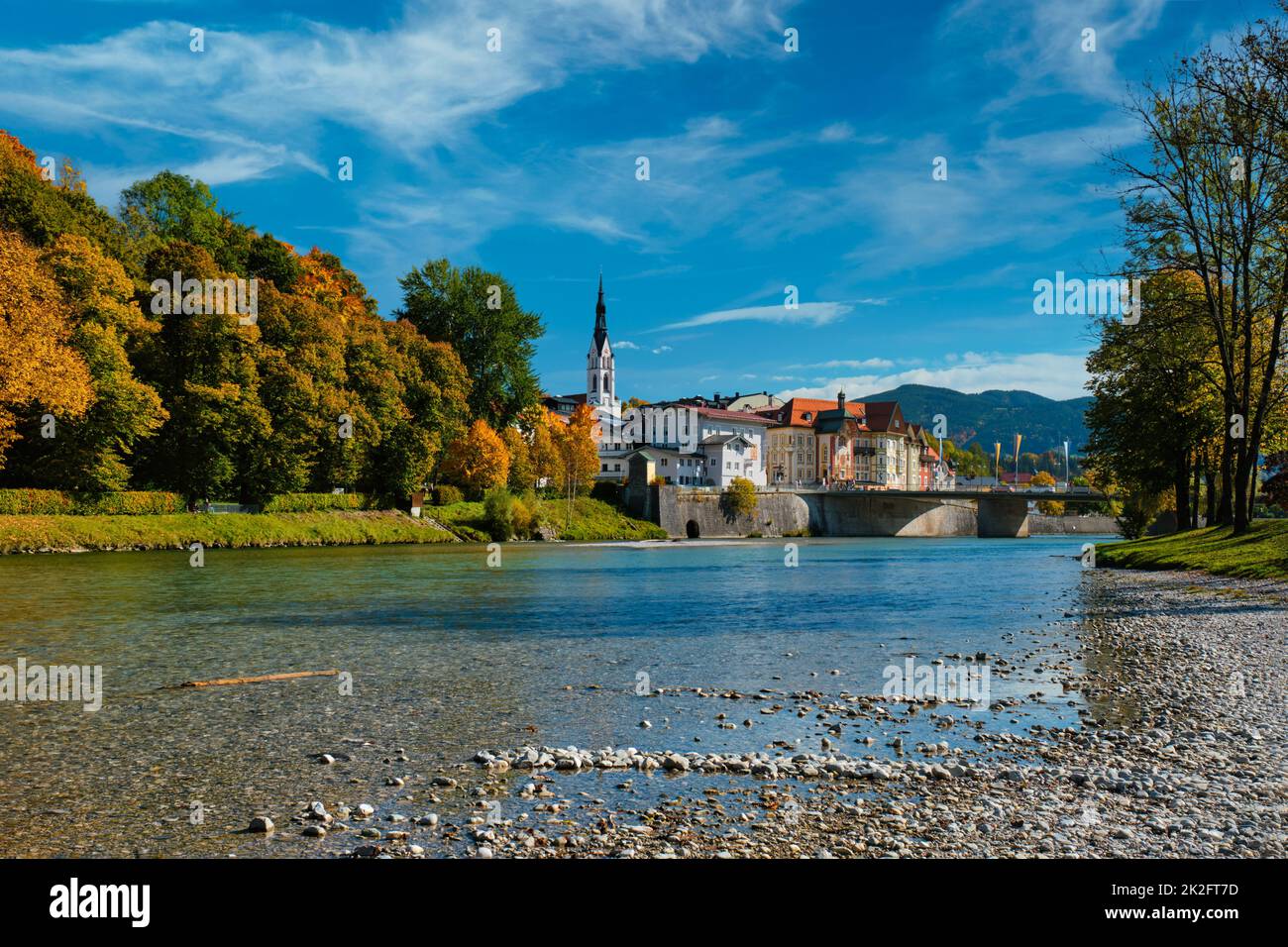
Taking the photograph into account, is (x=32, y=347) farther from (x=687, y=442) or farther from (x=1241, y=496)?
(x=687, y=442)

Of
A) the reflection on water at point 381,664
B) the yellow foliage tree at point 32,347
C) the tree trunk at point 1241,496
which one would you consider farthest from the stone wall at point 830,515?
the tree trunk at point 1241,496

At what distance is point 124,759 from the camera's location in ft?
35.0

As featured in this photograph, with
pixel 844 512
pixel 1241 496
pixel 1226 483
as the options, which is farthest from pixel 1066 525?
pixel 1241 496

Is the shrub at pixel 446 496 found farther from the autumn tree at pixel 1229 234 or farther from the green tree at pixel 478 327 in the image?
the autumn tree at pixel 1229 234

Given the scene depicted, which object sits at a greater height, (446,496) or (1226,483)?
(1226,483)

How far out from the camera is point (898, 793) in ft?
29.7

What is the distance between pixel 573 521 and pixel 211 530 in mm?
41482

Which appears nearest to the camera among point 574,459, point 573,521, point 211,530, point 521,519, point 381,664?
point 381,664

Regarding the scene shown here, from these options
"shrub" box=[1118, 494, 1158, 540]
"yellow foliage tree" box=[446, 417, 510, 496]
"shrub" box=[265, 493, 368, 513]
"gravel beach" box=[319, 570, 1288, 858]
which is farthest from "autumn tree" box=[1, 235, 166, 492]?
"shrub" box=[1118, 494, 1158, 540]

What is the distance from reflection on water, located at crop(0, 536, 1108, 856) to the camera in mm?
9625

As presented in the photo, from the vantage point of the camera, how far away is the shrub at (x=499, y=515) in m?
80.8

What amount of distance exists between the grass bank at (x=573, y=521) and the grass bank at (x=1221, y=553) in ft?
167
